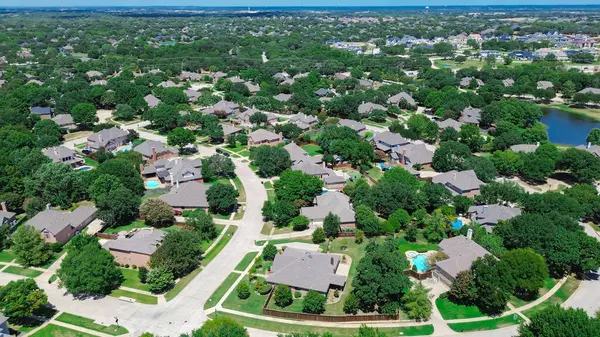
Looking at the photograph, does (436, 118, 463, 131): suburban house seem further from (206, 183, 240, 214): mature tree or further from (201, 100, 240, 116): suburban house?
(206, 183, 240, 214): mature tree

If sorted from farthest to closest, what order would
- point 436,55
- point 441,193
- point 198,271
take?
point 436,55 → point 441,193 → point 198,271

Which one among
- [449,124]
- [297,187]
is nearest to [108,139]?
[297,187]

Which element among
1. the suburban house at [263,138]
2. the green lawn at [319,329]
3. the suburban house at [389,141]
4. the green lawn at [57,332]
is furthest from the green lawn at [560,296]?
the suburban house at [263,138]

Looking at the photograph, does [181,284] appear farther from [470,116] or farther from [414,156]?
[470,116]

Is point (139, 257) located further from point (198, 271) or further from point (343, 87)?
point (343, 87)

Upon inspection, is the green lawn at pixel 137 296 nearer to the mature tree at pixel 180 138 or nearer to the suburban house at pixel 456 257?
the suburban house at pixel 456 257

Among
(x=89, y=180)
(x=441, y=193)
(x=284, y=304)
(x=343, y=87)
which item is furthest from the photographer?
(x=343, y=87)

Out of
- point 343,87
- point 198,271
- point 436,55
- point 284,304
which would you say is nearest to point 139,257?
point 198,271

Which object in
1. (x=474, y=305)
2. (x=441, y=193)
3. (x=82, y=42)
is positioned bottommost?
(x=474, y=305)
